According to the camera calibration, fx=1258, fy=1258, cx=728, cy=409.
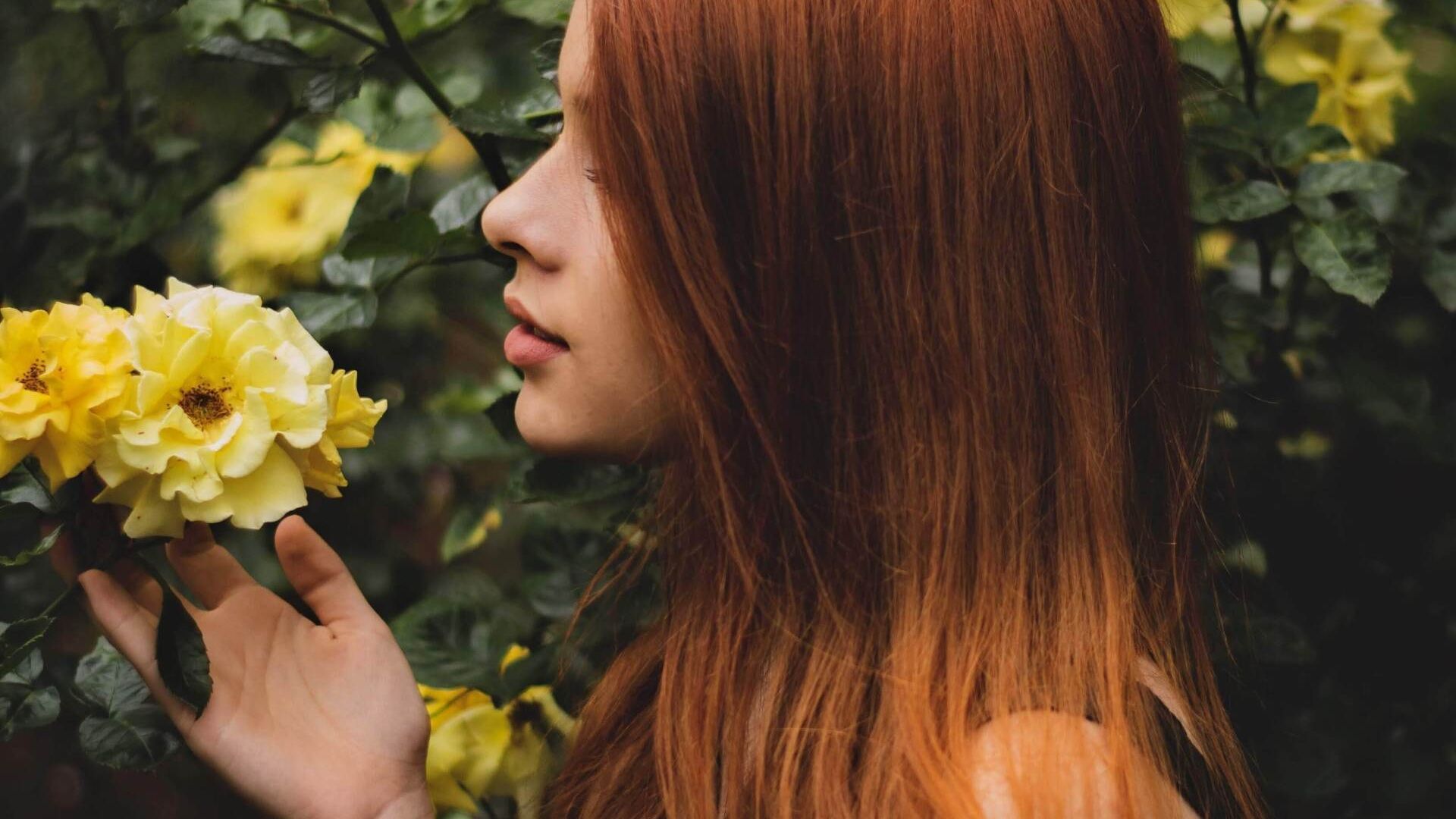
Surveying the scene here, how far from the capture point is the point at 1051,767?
74cm

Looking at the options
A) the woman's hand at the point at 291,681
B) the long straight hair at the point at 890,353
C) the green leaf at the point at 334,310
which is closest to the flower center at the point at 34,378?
the woman's hand at the point at 291,681

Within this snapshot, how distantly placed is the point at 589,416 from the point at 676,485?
0.35 ft

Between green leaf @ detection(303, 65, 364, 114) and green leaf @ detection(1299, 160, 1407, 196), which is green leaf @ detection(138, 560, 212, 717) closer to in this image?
Answer: green leaf @ detection(303, 65, 364, 114)

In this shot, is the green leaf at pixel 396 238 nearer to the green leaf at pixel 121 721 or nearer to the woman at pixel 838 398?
the woman at pixel 838 398

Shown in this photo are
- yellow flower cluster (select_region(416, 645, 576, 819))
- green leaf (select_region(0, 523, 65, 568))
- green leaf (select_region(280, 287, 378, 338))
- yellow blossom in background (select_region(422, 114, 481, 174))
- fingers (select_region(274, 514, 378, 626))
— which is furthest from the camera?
A: yellow blossom in background (select_region(422, 114, 481, 174))

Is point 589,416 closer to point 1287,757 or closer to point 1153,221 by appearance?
point 1153,221

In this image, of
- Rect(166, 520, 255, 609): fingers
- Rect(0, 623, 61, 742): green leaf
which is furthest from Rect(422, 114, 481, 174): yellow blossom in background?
Rect(0, 623, 61, 742): green leaf

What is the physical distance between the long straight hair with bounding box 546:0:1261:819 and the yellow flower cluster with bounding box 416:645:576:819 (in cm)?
26

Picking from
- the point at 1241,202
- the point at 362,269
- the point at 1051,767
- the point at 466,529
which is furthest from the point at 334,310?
the point at 1241,202

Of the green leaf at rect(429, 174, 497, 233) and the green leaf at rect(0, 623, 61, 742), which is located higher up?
the green leaf at rect(429, 174, 497, 233)

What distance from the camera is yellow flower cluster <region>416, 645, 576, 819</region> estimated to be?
1.12 meters

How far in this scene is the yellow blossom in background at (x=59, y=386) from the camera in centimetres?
72

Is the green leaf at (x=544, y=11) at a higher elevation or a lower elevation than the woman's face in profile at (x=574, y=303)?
higher

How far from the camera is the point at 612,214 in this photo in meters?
0.88
